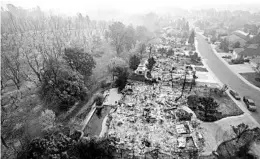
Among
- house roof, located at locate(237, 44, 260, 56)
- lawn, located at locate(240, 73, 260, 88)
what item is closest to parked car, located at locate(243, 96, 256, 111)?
lawn, located at locate(240, 73, 260, 88)

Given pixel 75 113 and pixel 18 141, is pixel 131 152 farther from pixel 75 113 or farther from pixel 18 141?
pixel 18 141

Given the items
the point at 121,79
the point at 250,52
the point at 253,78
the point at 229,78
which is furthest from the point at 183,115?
the point at 250,52

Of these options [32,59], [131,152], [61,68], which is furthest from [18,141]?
[32,59]

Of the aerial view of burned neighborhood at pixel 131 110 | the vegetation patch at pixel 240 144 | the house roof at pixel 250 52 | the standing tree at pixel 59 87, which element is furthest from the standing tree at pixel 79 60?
the house roof at pixel 250 52

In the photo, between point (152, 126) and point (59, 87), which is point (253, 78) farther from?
point (59, 87)

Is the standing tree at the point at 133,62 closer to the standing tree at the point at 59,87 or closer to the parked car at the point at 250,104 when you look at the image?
the standing tree at the point at 59,87

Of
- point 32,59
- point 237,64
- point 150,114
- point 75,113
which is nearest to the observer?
point 150,114

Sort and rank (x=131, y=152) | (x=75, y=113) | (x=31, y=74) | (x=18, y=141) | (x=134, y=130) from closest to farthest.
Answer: (x=131, y=152) → (x=18, y=141) → (x=134, y=130) → (x=75, y=113) → (x=31, y=74)
